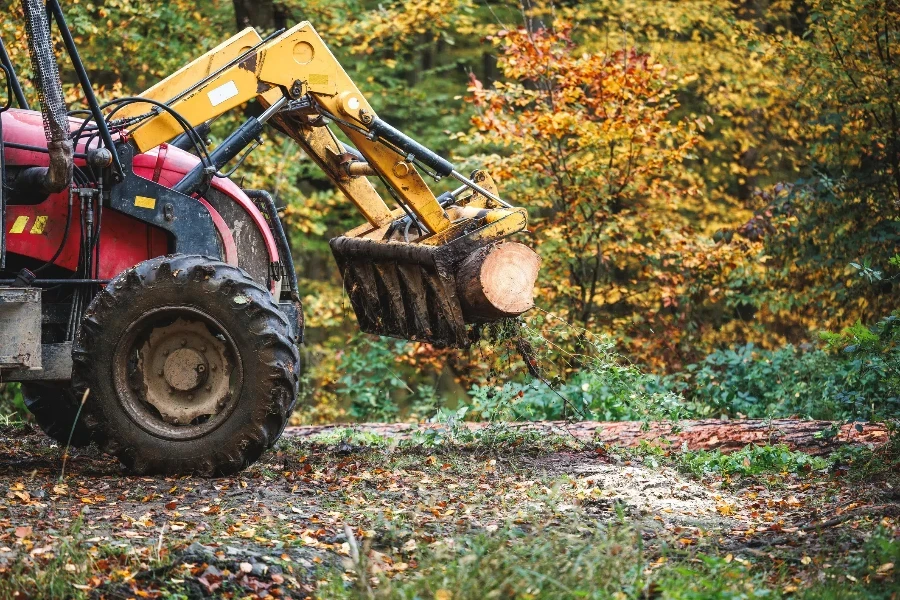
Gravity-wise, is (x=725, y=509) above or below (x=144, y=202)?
below

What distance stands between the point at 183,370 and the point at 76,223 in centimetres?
119

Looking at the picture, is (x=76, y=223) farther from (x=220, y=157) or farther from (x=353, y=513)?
(x=353, y=513)

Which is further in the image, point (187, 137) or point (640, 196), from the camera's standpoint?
point (640, 196)

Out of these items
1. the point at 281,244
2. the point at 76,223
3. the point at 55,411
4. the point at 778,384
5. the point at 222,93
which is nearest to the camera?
the point at 76,223

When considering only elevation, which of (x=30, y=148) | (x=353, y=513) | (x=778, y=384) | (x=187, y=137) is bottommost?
(x=353, y=513)

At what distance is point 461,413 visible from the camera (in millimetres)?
9141

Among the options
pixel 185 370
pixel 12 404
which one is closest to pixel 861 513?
pixel 185 370

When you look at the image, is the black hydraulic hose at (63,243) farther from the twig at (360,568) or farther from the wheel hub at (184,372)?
the twig at (360,568)

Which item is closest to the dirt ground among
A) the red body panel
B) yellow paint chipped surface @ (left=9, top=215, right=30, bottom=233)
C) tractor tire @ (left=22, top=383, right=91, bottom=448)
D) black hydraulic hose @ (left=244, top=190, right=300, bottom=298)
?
tractor tire @ (left=22, top=383, right=91, bottom=448)

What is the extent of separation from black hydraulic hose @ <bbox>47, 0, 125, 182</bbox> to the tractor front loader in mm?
13

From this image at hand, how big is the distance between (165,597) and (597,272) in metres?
8.56

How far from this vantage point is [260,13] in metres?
14.7

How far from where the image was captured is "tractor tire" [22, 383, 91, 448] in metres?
7.81

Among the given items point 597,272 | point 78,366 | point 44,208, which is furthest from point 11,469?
point 597,272
